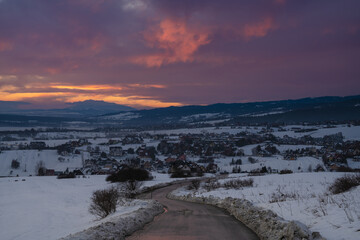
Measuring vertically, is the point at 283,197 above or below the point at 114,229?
below

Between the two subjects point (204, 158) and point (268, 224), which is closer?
point (268, 224)

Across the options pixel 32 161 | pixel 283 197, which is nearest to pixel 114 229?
pixel 283 197

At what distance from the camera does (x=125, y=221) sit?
12570 millimetres

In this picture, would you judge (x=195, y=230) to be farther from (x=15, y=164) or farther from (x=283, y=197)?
(x=15, y=164)

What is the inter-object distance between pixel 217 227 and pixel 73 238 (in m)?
5.85

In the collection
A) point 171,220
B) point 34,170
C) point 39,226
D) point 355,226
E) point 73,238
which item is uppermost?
point 355,226

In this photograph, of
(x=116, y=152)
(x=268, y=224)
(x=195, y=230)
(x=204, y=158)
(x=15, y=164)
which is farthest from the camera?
(x=116, y=152)

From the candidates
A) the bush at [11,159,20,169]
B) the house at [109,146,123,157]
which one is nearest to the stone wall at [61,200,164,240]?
the bush at [11,159,20,169]

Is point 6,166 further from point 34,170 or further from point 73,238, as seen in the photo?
point 73,238

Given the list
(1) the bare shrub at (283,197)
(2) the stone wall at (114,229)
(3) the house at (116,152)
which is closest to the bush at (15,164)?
(3) the house at (116,152)

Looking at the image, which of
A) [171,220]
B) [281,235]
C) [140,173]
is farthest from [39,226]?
[140,173]

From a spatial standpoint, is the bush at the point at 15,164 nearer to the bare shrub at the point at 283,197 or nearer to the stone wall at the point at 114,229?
the stone wall at the point at 114,229

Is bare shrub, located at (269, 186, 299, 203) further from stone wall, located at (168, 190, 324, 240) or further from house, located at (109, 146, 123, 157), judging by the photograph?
house, located at (109, 146, 123, 157)

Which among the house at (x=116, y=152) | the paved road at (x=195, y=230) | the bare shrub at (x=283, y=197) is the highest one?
the paved road at (x=195, y=230)
